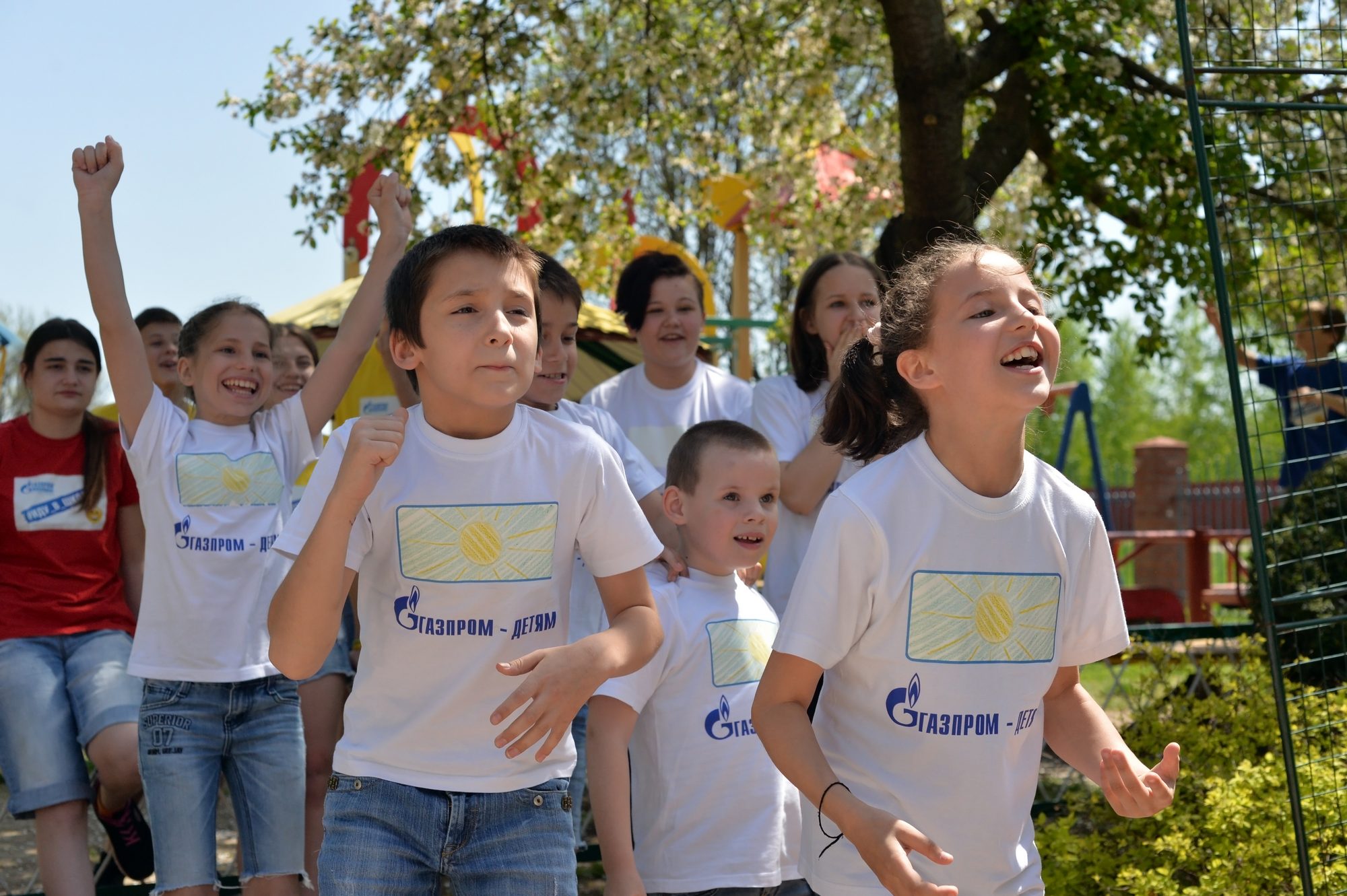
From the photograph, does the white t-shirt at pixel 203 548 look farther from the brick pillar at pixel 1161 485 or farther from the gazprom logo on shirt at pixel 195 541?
the brick pillar at pixel 1161 485

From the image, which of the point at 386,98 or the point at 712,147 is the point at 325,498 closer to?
the point at 386,98

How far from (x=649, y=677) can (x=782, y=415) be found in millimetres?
1261

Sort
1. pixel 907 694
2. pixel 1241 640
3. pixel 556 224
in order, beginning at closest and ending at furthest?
pixel 907 694 < pixel 1241 640 < pixel 556 224

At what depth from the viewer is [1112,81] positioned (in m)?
7.30

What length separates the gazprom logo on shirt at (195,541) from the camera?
3609mm

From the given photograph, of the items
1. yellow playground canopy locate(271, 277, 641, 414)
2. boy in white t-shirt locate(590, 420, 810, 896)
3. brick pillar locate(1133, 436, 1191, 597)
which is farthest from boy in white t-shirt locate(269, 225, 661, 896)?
brick pillar locate(1133, 436, 1191, 597)

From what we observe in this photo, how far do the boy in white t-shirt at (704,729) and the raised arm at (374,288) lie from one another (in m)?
0.94

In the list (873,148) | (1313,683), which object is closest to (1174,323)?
(873,148)

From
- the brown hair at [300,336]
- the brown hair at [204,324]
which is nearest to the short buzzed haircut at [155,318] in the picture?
the brown hair at [300,336]

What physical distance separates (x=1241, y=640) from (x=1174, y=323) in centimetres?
4710

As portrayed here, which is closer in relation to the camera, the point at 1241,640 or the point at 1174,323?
the point at 1241,640

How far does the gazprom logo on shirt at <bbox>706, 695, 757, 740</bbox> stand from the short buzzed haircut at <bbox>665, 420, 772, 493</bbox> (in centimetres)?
59

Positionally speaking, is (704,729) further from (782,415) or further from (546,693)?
(782,415)

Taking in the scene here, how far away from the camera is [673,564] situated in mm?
3338
